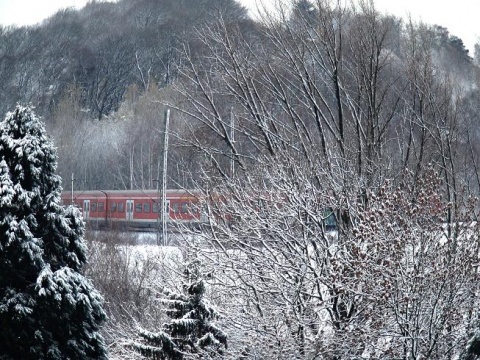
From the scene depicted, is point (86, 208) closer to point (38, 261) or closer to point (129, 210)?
point (129, 210)

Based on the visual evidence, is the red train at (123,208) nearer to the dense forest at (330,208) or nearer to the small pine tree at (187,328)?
the dense forest at (330,208)

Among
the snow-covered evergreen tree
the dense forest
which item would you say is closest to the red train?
the dense forest

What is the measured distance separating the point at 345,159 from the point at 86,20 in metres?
94.7

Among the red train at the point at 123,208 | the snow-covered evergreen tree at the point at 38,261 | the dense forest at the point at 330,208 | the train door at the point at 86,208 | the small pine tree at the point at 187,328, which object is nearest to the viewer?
the dense forest at the point at 330,208

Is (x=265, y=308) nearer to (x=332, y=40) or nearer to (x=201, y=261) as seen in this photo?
(x=201, y=261)

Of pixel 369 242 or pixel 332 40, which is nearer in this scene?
pixel 369 242

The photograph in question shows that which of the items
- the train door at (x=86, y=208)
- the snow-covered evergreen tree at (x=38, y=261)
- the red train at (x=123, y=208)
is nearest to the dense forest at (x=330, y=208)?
the snow-covered evergreen tree at (x=38, y=261)

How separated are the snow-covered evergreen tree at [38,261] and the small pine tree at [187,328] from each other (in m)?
1.45

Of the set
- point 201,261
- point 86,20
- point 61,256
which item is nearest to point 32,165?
point 61,256

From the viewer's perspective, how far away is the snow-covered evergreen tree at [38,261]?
9.26 metres

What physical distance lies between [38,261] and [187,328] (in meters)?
2.70

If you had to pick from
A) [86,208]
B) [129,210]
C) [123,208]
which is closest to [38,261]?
[129,210]

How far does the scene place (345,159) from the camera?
9.27 metres

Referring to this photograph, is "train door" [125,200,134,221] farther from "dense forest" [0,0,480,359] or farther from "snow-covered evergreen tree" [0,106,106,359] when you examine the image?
"snow-covered evergreen tree" [0,106,106,359]
